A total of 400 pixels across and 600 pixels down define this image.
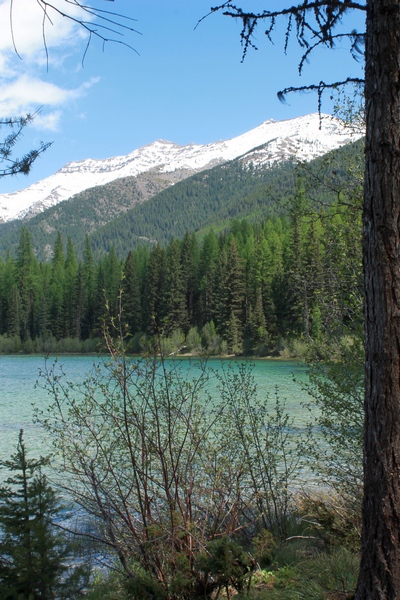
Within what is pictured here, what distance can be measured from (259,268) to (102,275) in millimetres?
24466

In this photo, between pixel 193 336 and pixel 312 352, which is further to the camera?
pixel 193 336

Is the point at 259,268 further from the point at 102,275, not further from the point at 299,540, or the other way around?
the point at 299,540

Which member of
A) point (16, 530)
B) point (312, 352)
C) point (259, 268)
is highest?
A: point (259, 268)

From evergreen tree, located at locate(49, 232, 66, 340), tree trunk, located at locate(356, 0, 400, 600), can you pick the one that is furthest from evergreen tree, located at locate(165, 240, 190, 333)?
tree trunk, located at locate(356, 0, 400, 600)

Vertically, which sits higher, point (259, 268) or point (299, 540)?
point (259, 268)

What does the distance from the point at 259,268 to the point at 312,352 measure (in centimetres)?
5478

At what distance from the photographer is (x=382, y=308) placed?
127 inches

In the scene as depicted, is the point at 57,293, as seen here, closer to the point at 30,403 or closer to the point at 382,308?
the point at 30,403

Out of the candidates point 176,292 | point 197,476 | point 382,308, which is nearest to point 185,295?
point 176,292

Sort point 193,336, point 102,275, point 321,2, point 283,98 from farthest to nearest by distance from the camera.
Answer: point 102,275, point 193,336, point 283,98, point 321,2

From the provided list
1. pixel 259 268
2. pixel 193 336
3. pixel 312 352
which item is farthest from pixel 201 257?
pixel 312 352

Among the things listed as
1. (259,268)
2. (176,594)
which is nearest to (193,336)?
(259,268)

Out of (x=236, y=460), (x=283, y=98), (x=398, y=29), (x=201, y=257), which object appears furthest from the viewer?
(x=201, y=257)

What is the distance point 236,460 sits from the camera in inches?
284
